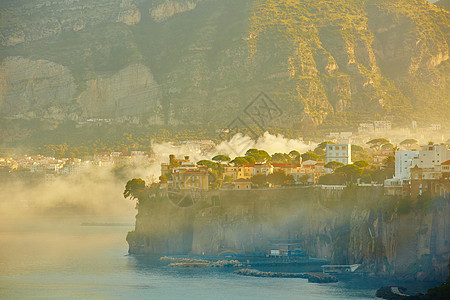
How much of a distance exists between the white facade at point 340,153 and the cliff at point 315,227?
756 inches

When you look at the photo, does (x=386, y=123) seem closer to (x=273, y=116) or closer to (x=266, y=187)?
(x=273, y=116)

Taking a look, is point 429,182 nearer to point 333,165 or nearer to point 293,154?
point 333,165

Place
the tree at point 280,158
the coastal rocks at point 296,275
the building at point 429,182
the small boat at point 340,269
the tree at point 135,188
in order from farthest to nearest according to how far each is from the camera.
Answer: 1. the tree at point 280,158
2. the tree at point 135,188
3. the small boat at point 340,269
4. the coastal rocks at point 296,275
5. the building at point 429,182

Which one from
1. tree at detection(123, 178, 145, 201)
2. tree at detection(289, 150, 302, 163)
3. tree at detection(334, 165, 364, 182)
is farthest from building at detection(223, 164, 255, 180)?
tree at detection(334, 165, 364, 182)

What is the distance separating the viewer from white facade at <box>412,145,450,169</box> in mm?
116062

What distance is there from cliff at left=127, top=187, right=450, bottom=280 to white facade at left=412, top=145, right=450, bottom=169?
18.0ft

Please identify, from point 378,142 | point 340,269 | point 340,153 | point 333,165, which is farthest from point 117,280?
point 378,142

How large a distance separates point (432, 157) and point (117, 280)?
32.8 metres

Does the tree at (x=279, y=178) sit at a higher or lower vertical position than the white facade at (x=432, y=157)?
lower

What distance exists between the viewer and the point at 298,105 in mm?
195125

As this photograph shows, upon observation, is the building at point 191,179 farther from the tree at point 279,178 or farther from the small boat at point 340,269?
the small boat at point 340,269

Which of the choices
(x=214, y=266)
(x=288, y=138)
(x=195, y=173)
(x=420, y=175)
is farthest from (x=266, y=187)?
(x=288, y=138)

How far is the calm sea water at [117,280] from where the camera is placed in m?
102

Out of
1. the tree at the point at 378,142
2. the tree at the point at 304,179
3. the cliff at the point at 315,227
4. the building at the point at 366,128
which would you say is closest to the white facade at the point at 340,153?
the tree at the point at 304,179
